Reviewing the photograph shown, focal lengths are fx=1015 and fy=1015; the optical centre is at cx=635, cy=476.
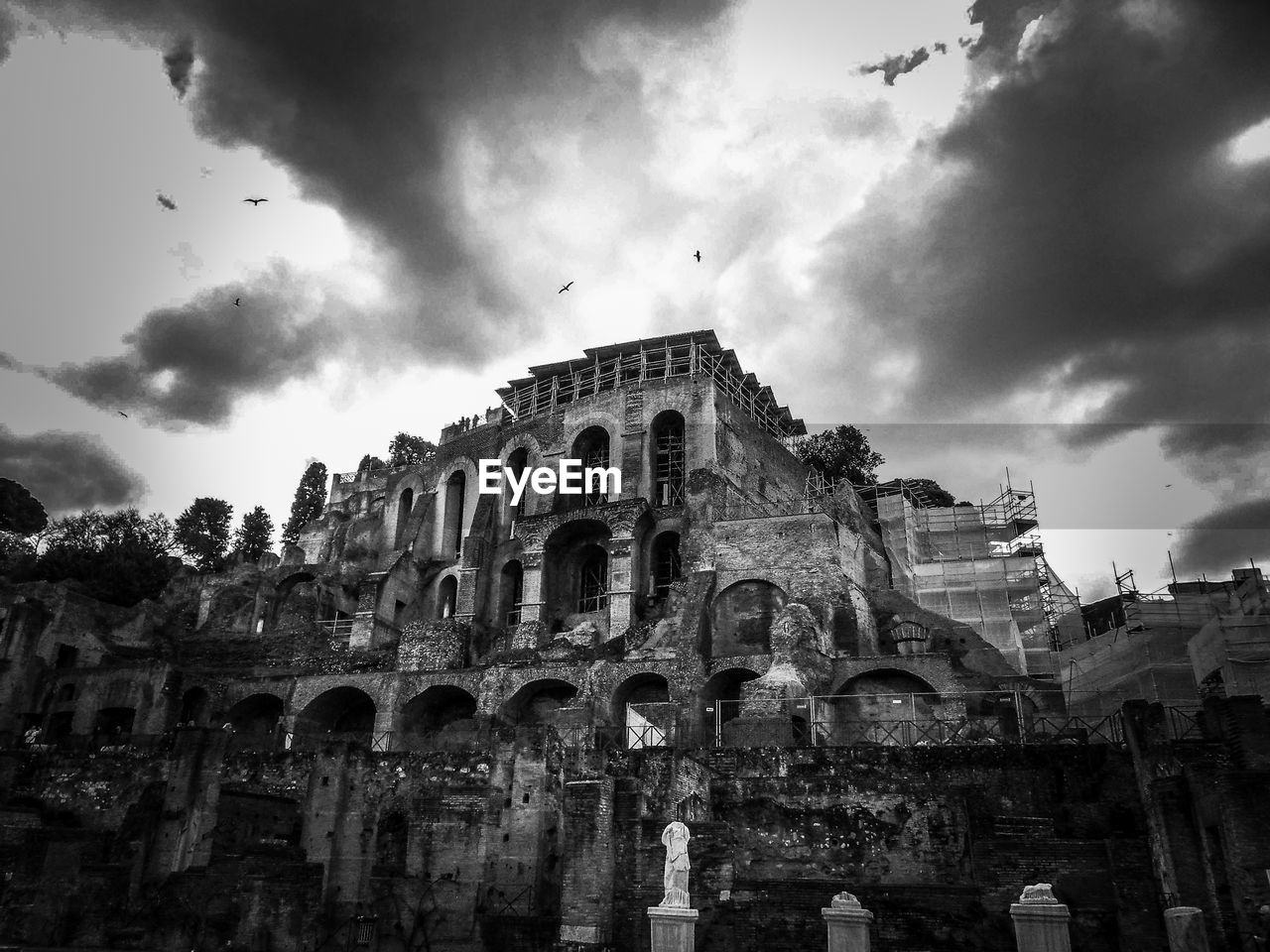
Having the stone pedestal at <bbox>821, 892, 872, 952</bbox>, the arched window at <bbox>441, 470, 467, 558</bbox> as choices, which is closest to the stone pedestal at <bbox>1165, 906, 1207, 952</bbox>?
the stone pedestal at <bbox>821, 892, 872, 952</bbox>

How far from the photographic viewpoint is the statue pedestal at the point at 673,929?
1503cm

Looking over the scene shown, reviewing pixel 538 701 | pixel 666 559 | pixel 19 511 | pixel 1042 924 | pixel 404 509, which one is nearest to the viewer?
pixel 1042 924

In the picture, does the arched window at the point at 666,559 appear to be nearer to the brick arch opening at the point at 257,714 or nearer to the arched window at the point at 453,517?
the arched window at the point at 453,517

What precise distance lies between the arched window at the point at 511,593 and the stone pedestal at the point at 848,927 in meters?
27.1

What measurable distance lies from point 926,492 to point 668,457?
15746mm

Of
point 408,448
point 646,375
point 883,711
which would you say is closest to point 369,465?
point 408,448

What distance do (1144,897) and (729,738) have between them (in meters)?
10.0

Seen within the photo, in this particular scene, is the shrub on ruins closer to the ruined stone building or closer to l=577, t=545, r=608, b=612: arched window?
A: the ruined stone building

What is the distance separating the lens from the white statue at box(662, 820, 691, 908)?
609 inches

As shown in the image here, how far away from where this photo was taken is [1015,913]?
12516 mm

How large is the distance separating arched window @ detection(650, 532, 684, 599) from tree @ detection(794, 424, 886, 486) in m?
13.0

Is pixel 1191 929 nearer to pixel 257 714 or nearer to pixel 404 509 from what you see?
pixel 257 714

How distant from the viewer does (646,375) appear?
4609 cm

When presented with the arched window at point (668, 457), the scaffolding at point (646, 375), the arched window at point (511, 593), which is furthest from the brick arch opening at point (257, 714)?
the scaffolding at point (646, 375)
